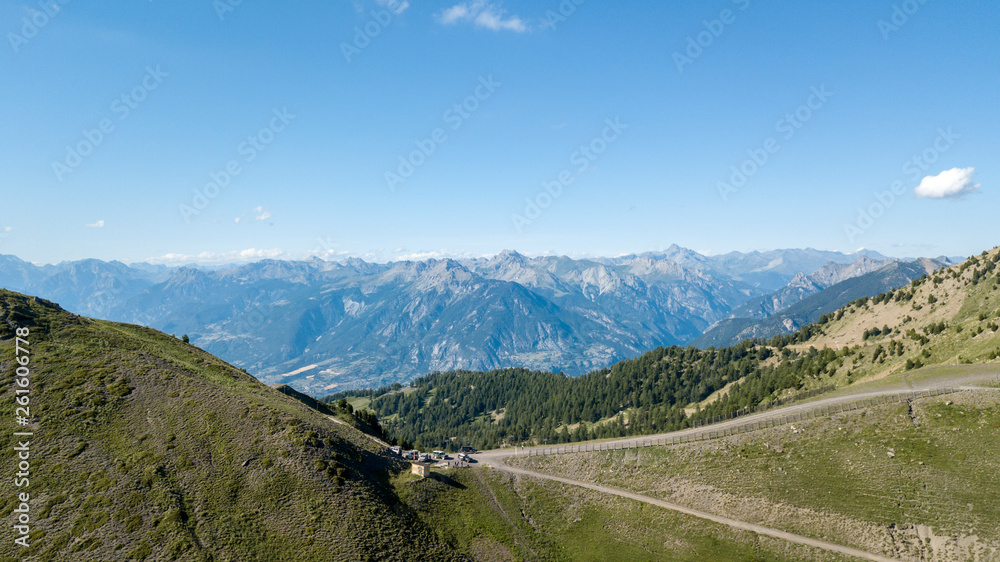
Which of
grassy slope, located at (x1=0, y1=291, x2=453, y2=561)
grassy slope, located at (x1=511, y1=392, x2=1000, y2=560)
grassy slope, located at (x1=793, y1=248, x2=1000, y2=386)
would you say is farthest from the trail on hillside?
grassy slope, located at (x1=793, y1=248, x2=1000, y2=386)

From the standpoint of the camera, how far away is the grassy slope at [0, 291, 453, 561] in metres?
48.1

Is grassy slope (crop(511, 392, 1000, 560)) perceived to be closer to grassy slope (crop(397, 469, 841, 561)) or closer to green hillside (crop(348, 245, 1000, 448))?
grassy slope (crop(397, 469, 841, 561))

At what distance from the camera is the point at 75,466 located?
54.3 meters

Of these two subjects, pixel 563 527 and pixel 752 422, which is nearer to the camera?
pixel 563 527

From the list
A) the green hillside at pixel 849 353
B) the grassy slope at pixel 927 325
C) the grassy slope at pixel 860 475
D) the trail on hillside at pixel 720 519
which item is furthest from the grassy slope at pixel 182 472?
the grassy slope at pixel 927 325

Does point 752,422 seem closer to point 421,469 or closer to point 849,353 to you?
point 849,353

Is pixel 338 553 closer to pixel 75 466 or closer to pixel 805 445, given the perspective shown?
pixel 75 466

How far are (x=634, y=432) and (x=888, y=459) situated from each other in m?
85.5

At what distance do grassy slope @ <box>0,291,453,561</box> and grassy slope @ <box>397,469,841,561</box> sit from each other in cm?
697

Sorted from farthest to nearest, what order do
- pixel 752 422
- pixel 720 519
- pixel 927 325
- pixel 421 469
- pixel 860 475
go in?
pixel 927 325 < pixel 752 422 < pixel 421 469 < pixel 720 519 < pixel 860 475

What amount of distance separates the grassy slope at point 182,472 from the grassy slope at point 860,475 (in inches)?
1558

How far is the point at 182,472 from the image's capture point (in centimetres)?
5600

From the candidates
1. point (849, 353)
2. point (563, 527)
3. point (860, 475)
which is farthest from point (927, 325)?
point (563, 527)

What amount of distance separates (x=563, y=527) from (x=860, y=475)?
47.1 metres
